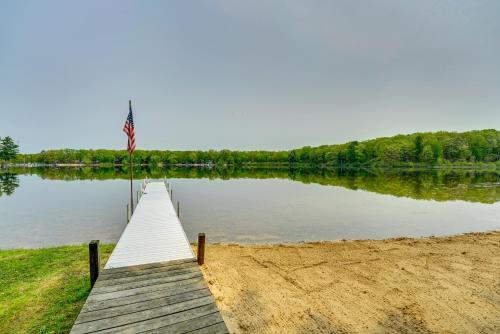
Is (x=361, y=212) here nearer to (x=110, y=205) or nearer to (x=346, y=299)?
(x=346, y=299)

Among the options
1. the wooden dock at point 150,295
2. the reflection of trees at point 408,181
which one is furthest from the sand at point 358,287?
the reflection of trees at point 408,181

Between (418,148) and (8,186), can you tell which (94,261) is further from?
(418,148)

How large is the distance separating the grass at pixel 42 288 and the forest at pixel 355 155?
125 m

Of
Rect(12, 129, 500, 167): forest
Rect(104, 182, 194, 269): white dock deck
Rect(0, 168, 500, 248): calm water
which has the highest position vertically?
Rect(12, 129, 500, 167): forest

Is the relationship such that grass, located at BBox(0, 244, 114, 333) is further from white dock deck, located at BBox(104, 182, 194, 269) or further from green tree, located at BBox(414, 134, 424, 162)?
green tree, located at BBox(414, 134, 424, 162)

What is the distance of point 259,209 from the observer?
23.0 meters

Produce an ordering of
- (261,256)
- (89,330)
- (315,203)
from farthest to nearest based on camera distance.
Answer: (315,203) < (261,256) < (89,330)

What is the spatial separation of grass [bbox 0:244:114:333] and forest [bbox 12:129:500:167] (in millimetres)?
125427

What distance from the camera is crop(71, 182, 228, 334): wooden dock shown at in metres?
4.52

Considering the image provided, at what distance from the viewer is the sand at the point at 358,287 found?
615cm

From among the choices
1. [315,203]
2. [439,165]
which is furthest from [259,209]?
[439,165]

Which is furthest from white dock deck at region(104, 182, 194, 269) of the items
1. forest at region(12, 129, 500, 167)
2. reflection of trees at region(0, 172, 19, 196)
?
forest at region(12, 129, 500, 167)

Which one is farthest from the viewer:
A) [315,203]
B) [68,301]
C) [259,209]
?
[315,203]

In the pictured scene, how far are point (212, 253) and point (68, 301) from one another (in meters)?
5.52
